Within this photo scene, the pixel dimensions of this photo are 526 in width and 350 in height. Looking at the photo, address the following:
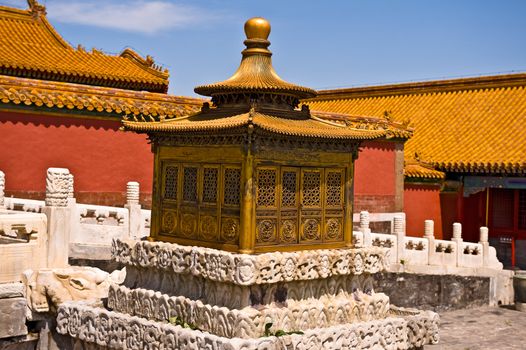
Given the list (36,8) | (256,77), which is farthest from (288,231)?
(36,8)

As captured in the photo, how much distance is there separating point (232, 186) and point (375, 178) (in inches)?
444

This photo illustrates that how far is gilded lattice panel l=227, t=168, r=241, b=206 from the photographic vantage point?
29.2 ft

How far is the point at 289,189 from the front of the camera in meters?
9.24

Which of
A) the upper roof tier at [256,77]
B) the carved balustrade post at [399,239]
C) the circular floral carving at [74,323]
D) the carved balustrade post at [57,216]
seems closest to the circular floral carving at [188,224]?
the upper roof tier at [256,77]

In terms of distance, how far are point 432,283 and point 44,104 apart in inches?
375

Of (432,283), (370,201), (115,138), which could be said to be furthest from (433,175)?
(115,138)

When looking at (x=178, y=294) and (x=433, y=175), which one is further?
(x=433, y=175)

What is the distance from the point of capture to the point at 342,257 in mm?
9391

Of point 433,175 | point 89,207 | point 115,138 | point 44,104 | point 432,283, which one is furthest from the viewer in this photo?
point 433,175

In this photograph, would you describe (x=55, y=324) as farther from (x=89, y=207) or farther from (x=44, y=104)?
(x=44, y=104)

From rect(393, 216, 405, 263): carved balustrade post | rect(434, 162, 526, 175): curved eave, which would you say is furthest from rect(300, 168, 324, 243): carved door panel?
rect(434, 162, 526, 175): curved eave

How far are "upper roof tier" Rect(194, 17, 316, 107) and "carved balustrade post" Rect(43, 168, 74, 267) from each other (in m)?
2.72

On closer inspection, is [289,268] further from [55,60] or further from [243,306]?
[55,60]

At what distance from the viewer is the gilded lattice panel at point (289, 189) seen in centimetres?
918
